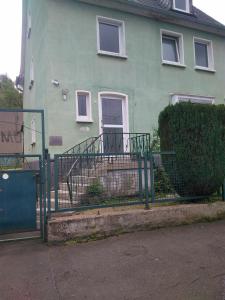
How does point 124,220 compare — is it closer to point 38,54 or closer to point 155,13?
point 38,54

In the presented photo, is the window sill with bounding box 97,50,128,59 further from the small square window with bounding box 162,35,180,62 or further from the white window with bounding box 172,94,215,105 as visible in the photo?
the white window with bounding box 172,94,215,105

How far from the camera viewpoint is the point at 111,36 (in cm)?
1136

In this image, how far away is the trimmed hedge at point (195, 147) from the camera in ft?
21.4

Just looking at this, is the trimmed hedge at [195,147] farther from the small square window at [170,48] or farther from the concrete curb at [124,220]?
the small square window at [170,48]

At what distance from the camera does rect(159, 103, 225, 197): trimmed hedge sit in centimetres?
654

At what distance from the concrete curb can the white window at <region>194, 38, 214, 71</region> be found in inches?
335

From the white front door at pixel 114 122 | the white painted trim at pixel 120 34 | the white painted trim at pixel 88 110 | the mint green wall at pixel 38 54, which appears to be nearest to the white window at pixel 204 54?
the white painted trim at pixel 120 34

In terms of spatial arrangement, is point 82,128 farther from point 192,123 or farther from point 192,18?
point 192,18

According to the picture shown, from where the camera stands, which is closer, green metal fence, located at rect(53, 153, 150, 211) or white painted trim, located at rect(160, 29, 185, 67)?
green metal fence, located at rect(53, 153, 150, 211)

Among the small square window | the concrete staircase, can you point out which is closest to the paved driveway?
the concrete staircase

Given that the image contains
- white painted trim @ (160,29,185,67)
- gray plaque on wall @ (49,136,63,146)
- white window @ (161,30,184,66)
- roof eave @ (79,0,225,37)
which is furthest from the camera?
white window @ (161,30,184,66)

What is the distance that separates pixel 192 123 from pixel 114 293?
4.18m

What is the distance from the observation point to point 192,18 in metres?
12.9

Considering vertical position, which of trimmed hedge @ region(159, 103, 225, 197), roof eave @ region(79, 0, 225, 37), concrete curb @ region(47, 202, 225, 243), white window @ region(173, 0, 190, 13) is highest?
white window @ region(173, 0, 190, 13)
